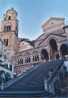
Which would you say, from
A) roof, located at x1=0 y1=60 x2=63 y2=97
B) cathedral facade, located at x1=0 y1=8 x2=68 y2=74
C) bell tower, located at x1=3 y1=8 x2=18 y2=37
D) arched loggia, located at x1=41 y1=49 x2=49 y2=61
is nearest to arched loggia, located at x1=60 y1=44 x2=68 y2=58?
cathedral facade, located at x1=0 y1=8 x2=68 y2=74

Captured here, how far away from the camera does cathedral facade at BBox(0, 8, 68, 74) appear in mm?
14023

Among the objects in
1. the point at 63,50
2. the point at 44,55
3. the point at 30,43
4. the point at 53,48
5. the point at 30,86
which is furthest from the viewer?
the point at 30,43

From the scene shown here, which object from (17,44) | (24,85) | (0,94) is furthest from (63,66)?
(17,44)

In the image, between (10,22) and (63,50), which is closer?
(63,50)

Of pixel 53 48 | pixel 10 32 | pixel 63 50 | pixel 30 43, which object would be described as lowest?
pixel 63 50

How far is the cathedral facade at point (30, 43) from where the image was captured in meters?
14.0

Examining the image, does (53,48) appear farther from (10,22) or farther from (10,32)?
(10,22)

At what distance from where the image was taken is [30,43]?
53.7ft

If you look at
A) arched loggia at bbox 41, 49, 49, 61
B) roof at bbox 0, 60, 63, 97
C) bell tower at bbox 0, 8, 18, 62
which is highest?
bell tower at bbox 0, 8, 18, 62

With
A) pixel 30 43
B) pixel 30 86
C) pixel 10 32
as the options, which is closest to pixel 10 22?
pixel 10 32

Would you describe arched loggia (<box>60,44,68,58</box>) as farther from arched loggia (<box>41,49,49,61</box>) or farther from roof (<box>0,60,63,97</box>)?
roof (<box>0,60,63,97</box>)

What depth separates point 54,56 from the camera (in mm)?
14172

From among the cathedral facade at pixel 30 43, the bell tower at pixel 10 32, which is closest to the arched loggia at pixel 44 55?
the cathedral facade at pixel 30 43

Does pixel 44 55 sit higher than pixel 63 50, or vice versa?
pixel 63 50
